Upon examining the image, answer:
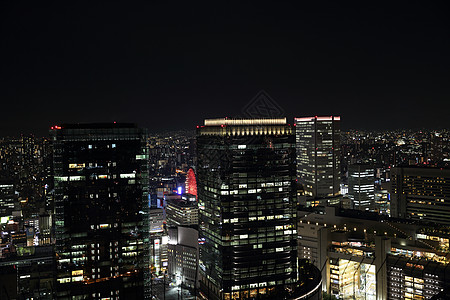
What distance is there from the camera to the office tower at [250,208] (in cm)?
2916

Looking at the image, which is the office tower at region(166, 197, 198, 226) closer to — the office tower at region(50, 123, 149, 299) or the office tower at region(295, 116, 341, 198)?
the office tower at region(295, 116, 341, 198)

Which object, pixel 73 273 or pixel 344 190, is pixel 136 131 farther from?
pixel 344 190

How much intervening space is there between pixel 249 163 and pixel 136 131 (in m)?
7.91

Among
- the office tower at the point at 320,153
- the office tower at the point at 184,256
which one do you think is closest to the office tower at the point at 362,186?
the office tower at the point at 320,153

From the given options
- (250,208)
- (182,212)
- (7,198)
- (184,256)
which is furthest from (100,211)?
(7,198)

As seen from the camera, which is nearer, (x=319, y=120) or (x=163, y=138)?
(x=319, y=120)

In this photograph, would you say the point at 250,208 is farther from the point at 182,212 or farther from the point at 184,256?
the point at 182,212

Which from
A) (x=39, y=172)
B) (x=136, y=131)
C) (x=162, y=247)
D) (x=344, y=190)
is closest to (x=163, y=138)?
(x=39, y=172)

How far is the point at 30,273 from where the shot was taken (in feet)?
131

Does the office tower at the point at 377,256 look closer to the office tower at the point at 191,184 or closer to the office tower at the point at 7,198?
the office tower at the point at 191,184

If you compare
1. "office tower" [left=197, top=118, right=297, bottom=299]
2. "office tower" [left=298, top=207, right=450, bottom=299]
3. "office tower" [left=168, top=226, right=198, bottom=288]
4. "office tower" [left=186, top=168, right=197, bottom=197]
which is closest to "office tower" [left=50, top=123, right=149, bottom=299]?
"office tower" [left=197, top=118, right=297, bottom=299]

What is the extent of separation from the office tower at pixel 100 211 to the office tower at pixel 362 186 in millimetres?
48292

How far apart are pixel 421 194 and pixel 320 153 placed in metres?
19.7

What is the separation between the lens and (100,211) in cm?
2753
